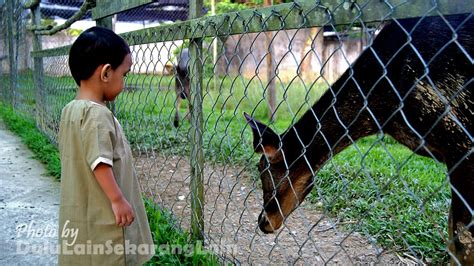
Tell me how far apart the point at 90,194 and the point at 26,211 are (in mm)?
2242

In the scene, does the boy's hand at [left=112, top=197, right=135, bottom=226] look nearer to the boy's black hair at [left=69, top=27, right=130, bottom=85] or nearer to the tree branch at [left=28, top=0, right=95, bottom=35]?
the boy's black hair at [left=69, top=27, right=130, bottom=85]

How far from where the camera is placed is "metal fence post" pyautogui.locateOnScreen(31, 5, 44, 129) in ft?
22.1

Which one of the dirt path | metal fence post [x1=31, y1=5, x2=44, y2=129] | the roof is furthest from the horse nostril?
the roof

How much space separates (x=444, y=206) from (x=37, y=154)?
4.60 meters

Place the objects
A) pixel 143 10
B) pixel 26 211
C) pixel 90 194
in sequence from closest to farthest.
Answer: pixel 90 194, pixel 26 211, pixel 143 10

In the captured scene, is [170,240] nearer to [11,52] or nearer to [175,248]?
[175,248]

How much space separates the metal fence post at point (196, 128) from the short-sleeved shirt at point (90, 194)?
67 cm

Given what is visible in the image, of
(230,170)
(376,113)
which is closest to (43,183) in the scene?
(230,170)

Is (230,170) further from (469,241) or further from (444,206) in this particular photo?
(469,241)

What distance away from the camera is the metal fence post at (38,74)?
6.74m

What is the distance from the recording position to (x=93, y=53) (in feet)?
6.68

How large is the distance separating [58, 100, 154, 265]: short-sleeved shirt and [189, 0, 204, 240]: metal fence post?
26.2 inches

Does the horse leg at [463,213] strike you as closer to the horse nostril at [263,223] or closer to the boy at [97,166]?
the horse nostril at [263,223]

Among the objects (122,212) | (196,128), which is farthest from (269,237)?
(122,212)
